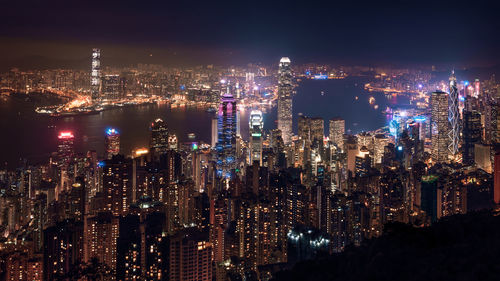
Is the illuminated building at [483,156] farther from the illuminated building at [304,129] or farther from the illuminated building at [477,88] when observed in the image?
the illuminated building at [477,88]

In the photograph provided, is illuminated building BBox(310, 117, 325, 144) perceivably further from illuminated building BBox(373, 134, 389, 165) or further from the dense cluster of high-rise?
illuminated building BBox(373, 134, 389, 165)

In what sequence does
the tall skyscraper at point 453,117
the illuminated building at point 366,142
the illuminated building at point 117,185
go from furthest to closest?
the tall skyscraper at point 453,117 < the illuminated building at point 366,142 < the illuminated building at point 117,185

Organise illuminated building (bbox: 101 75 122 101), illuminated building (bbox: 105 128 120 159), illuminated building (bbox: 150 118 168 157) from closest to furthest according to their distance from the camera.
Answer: illuminated building (bbox: 150 118 168 157)
illuminated building (bbox: 105 128 120 159)
illuminated building (bbox: 101 75 122 101)

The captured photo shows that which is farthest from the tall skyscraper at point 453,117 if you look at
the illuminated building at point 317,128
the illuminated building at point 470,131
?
the illuminated building at point 317,128

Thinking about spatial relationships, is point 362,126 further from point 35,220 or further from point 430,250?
point 430,250

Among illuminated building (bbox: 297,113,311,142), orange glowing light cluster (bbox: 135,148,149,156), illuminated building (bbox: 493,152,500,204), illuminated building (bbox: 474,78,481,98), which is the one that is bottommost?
illuminated building (bbox: 493,152,500,204)

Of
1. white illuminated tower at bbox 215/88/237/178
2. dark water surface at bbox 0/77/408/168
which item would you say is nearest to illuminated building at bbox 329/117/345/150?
dark water surface at bbox 0/77/408/168
